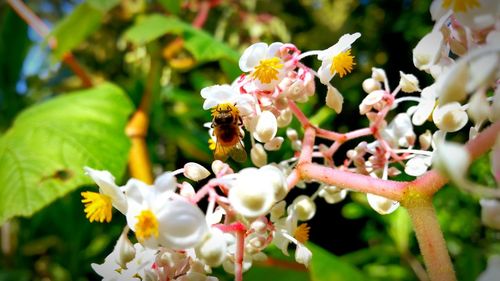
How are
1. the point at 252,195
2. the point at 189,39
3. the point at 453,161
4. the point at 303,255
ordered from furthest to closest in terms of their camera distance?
the point at 189,39 < the point at 303,255 < the point at 252,195 < the point at 453,161

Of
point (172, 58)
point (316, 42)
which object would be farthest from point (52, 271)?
point (316, 42)

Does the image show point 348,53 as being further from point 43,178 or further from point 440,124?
point 43,178

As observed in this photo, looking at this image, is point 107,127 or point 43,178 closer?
point 43,178

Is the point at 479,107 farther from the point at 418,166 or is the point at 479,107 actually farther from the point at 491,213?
the point at 418,166

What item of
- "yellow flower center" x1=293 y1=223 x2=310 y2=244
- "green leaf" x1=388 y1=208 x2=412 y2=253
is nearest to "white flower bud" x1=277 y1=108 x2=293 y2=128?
"yellow flower center" x1=293 y1=223 x2=310 y2=244

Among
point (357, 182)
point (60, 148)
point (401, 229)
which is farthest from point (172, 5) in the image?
point (357, 182)

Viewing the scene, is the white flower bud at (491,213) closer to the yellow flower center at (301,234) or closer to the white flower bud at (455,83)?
the white flower bud at (455,83)

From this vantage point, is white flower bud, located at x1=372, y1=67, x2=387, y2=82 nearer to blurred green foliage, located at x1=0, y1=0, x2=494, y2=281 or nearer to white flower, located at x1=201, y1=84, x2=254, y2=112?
white flower, located at x1=201, y1=84, x2=254, y2=112
